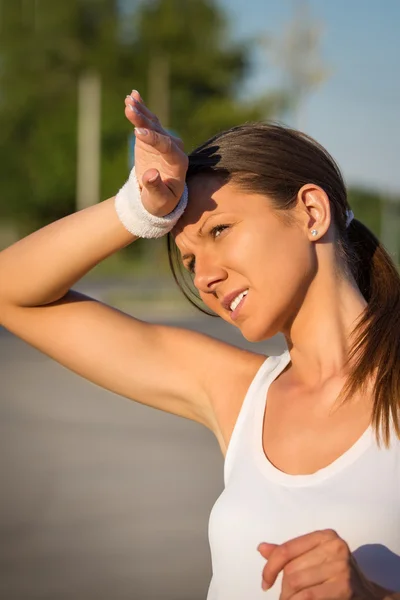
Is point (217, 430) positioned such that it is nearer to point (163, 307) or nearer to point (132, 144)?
point (132, 144)

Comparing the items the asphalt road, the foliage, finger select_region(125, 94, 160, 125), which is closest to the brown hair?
finger select_region(125, 94, 160, 125)

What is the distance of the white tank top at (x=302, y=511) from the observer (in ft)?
7.64

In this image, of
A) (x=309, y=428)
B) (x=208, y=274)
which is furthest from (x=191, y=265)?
(x=309, y=428)

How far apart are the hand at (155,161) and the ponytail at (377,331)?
0.52 meters

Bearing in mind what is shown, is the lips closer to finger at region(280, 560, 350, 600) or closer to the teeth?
the teeth

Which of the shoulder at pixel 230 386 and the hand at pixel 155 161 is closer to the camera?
the hand at pixel 155 161

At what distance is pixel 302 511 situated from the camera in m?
2.39

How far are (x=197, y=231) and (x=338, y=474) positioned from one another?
25.3 inches

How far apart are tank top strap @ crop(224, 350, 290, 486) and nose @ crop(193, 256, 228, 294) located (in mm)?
279

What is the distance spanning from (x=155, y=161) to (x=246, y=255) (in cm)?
28

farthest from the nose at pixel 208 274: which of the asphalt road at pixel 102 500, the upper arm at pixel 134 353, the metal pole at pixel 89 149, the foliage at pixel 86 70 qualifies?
the foliage at pixel 86 70

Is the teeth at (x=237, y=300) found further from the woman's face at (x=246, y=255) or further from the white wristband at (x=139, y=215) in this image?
the white wristband at (x=139, y=215)

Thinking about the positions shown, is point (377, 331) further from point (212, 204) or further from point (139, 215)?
point (139, 215)

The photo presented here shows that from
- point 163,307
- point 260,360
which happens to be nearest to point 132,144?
point 260,360
